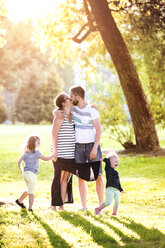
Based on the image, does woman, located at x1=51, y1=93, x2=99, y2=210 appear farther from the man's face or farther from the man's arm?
the man's arm

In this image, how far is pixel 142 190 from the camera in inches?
400

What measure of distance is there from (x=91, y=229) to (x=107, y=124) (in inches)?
494

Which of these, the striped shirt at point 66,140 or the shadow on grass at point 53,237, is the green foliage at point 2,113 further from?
the shadow on grass at point 53,237

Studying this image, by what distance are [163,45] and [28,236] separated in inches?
544

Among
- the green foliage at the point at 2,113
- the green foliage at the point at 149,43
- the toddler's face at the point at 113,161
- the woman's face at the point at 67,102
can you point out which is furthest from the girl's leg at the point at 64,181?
the green foliage at the point at 2,113

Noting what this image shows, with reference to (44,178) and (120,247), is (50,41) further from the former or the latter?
(120,247)

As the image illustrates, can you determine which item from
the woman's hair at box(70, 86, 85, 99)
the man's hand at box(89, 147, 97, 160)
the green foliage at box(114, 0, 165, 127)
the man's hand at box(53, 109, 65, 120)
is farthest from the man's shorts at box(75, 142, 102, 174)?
the green foliage at box(114, 0, 165, 127)

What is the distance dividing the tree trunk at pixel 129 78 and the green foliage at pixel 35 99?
30602 mm

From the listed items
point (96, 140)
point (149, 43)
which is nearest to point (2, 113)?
point (149, 43)

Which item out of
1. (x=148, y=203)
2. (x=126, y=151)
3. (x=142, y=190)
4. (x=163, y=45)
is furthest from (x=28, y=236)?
(x=163, y=45)

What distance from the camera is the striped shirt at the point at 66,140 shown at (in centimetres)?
664

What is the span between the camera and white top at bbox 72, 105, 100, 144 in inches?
257

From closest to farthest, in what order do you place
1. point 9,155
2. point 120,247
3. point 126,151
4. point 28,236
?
point 120,247 → point 28,236 → point 126,151 → point 9,155

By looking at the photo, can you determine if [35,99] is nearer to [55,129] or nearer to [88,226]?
[55,129]
